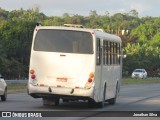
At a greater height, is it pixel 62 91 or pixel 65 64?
pixel 65 64

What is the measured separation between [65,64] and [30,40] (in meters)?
63.4

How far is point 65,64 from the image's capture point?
22.5 m

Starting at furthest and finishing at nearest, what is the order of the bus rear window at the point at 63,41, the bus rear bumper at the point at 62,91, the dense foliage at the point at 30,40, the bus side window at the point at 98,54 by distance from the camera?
the dense foliage at the point at 30,40
the bus side window at the point at 98,54
the bus rear window at the point at 63,41
the bus rear bumper at the point at 62,91

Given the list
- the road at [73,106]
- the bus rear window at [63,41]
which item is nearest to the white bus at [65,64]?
the bus rear window at [63,41]

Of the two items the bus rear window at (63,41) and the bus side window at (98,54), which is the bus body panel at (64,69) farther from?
the bus side window at (98,54)

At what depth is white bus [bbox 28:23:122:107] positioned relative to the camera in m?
22.3

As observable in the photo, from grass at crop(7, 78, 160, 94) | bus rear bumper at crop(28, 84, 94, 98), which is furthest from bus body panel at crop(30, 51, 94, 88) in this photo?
grass at crop(7, 78, 160, 94)

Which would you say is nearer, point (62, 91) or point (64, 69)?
point (62, 91)

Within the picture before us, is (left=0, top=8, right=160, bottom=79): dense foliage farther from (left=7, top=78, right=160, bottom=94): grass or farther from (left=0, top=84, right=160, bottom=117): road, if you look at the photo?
(left=0, top=84, right=160, bottom=117): road

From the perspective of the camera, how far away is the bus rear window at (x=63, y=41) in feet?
74.7

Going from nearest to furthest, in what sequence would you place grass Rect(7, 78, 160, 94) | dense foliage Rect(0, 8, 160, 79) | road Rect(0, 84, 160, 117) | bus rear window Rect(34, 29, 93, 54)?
road Rect(0, 84, 160, 117)
bus rear window Rect(34, 29, 93, 54)
grass Rect(7, 78, 160, 94)
dense foliage Rect(0, 8, 160, 79)

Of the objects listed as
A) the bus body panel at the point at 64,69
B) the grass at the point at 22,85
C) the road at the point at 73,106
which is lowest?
the grass at the point at 22,85

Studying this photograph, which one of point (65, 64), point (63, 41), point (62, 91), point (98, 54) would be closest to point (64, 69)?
point (65, 64)

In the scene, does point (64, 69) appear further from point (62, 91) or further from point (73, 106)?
point (73, 106)
